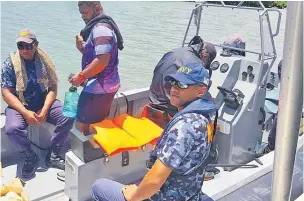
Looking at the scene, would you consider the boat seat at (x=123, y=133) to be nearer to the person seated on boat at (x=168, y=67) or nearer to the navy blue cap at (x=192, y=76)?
the person seated on boat at (x=168, y=67)

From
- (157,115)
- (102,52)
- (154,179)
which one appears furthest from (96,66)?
(154,179)

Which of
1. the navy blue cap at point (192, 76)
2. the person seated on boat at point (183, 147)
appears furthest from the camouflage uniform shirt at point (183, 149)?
the navy blue cap at point (192, 76)

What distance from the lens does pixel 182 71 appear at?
155cm

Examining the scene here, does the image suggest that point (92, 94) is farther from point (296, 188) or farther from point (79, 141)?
point (296, 188)

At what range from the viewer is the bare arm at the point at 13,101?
9.07ft

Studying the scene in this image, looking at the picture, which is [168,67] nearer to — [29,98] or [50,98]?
[50,98]

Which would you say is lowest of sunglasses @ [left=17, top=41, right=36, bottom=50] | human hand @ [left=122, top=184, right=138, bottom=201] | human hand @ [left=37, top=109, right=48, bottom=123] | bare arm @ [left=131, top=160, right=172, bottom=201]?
human hand @ [left=37, top=109, right=48, bottom=123]

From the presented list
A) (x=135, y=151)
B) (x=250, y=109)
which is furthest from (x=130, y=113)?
(x=250, y=109)

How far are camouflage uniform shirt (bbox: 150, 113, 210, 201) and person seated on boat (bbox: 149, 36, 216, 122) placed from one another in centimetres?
102

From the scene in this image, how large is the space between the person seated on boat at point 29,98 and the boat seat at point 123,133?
0.54 metres

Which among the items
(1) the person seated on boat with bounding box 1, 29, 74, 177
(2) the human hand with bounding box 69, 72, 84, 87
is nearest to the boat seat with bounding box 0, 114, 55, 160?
(1) the person seated on boat with bounding box 1, 29, 74, 177

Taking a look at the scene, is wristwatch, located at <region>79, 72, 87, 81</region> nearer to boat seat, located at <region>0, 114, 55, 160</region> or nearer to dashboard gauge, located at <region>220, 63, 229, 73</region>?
boat seat, located at <region>0, 114, 55, 160</region>

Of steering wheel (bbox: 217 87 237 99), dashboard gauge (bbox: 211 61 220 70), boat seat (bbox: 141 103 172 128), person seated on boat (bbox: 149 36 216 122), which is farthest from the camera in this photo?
dashboard gauge (bbox: 211 61 220 70)

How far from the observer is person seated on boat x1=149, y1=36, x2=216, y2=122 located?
249 cm
